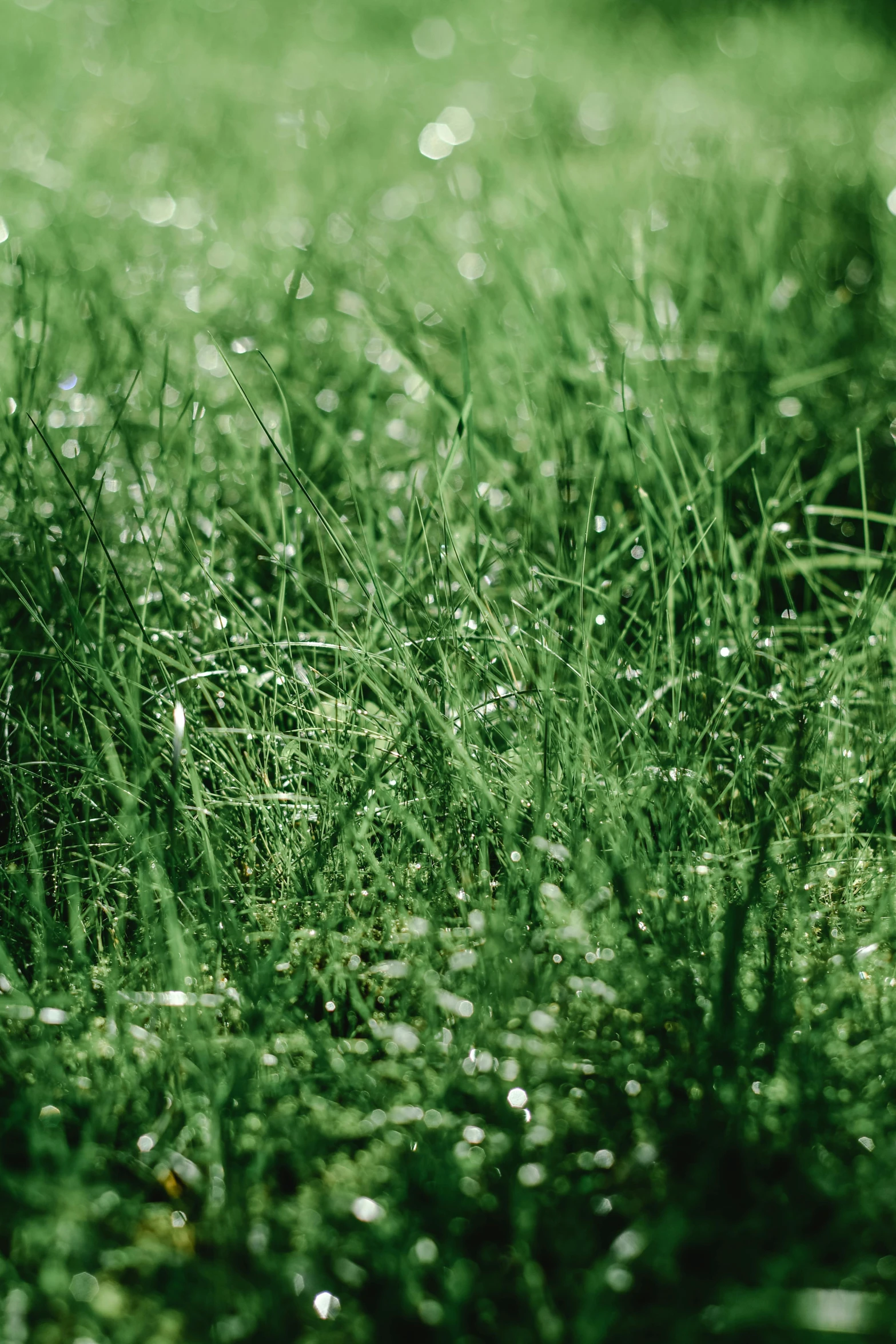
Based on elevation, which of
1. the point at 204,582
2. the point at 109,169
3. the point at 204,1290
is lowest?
the point at 204,1290

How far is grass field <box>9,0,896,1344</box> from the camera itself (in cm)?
97

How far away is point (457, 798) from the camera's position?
53.1 inches

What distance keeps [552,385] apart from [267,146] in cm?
230

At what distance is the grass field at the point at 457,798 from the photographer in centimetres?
97

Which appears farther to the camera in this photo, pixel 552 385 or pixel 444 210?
pixel 444 210

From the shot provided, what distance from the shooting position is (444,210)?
3184 millimetres

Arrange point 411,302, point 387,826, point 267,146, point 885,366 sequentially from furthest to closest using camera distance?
point 267,146 < point 411,302 < point 885,366 < point 387,826

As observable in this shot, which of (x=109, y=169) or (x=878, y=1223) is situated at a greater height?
(x=109, y=169)

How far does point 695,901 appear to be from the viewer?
48.3 inches

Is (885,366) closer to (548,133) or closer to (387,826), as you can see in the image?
(387,826)

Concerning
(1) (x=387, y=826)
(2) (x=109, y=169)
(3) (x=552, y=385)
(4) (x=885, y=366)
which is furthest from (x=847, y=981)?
(2) (x=109, y=169)

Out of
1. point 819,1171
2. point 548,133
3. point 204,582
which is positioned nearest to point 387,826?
point 204,582

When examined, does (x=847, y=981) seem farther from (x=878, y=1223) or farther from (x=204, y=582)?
(x=204, y=582)

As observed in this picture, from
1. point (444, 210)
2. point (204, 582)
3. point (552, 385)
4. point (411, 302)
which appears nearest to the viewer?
point (204, 582)
